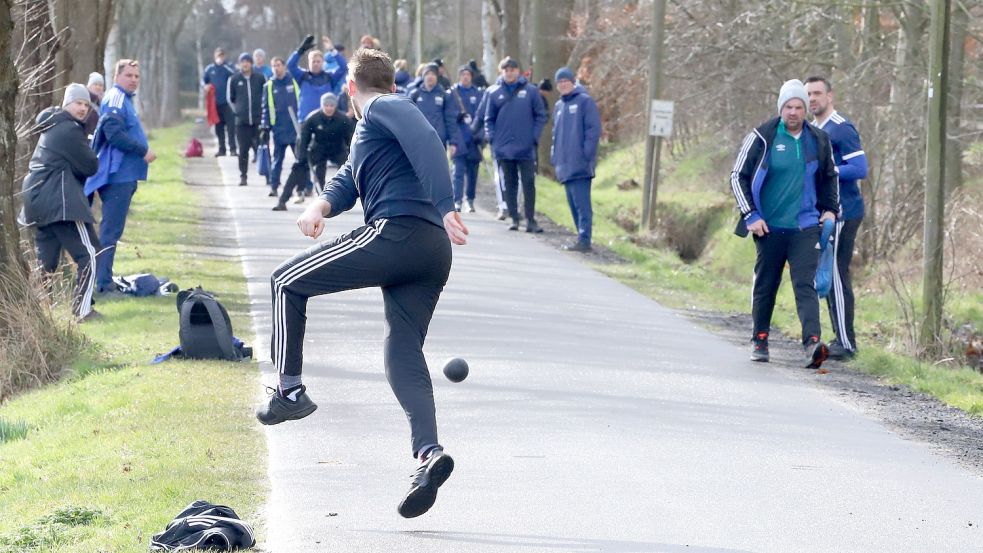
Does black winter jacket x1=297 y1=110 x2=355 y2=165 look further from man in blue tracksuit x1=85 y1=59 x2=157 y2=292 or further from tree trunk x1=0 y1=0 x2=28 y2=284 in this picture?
tree trunk x1=0 y1=0 x2=28 y2=284

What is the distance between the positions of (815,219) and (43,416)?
553cm

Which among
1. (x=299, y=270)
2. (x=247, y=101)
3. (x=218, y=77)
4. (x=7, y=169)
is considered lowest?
(x=218, y=77)

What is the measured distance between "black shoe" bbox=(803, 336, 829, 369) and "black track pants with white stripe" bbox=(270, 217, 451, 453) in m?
5.18

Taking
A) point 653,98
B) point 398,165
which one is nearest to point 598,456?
point 398,165

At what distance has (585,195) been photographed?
17.7 metres

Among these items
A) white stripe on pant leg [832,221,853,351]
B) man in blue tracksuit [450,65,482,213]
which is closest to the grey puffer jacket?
white stripe on pant leg [832,221,853,351]

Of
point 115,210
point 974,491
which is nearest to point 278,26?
point 115,210

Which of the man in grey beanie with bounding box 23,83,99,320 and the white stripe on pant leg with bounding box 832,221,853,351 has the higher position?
the man in grey beanie with bounding box 23,83,99,320

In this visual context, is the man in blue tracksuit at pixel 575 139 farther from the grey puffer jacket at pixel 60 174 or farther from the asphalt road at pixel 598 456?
the grey puffer jacket at pixel 60 174

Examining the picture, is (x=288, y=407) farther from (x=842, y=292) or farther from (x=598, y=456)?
(x=842, y=292)

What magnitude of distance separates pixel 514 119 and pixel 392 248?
1296 cm

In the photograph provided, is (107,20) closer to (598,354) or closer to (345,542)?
(598,354)

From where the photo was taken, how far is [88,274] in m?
12.4

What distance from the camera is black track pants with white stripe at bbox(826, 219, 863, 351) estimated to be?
1147 cm
